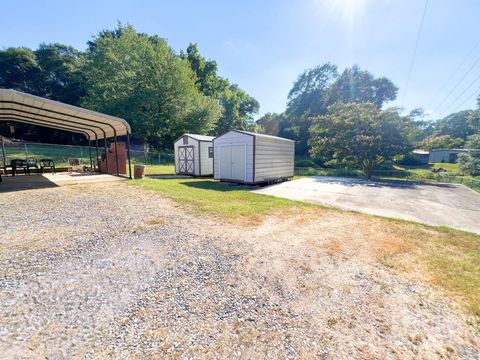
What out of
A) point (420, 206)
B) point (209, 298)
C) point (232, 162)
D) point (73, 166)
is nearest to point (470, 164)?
point (420, 206)

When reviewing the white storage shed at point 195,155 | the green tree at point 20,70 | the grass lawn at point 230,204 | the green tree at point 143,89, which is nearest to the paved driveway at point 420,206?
the grass lawn at point 230,204

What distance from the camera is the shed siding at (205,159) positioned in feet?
40.1

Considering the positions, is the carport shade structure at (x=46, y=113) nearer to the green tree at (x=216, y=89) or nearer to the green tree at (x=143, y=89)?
the green tree at (x=143, y=89)

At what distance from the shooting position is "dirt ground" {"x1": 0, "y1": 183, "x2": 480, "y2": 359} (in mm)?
1689

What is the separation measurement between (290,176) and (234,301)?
1061 cm

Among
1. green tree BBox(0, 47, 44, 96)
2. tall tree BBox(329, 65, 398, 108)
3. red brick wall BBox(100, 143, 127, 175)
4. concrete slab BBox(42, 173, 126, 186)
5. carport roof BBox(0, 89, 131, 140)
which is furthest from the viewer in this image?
tall tree BBox(329, 65, 398, 108)

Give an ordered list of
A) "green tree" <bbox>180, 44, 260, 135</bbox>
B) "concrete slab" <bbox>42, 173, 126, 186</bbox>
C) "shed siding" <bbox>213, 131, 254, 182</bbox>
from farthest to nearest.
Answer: "green tree" <bbox>180, 44, 260, 135</bbox> → "shed siding" <bbox>213, 131, 254, 182</bbox> → "concrete slab" <bbox>42, 173, 126, 186</bbox>

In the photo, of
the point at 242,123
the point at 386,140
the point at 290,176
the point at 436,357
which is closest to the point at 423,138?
the point at 386,140

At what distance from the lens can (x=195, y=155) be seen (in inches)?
487

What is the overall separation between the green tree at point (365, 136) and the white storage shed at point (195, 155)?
30.7 ft

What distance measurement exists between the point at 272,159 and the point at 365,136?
8.03 metres

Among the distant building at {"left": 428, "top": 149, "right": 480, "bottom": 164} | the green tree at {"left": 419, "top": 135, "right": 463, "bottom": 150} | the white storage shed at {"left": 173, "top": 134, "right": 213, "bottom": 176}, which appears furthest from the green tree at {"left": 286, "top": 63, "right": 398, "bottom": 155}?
the white storage shed at {"left": 173, "top": 134, "right": 213, "bottom": 176}

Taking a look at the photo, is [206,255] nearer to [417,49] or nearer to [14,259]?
[14,259]

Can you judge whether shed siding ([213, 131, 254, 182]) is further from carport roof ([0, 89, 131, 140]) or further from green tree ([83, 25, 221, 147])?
green tree ([83, 25, 221, 147])
